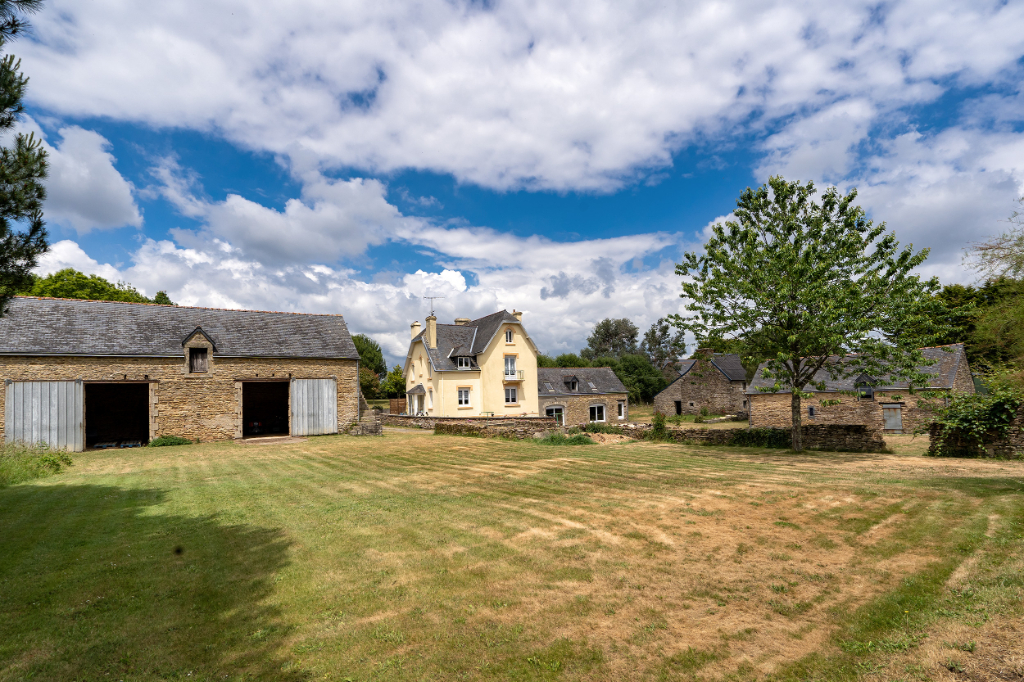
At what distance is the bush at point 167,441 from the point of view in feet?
70.4

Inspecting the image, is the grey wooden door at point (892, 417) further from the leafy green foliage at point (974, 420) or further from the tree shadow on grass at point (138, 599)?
the tree shadow on grass at point (138, 599)

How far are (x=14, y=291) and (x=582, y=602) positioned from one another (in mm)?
8494

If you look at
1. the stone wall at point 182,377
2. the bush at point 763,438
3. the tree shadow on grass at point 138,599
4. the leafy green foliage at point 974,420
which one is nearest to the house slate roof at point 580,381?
the stone wall at point 182,377

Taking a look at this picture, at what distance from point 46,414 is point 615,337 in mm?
82777

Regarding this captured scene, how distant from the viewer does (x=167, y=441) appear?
21641mm

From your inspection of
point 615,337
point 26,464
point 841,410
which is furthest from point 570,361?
point 26,464

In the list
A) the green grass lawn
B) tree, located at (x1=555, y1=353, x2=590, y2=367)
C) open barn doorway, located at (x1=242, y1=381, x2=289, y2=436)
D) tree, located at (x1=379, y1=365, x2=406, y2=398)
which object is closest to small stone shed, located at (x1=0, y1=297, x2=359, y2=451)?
open barn doorway, located at (x1=242, y1=381, x2=289, y2=436)

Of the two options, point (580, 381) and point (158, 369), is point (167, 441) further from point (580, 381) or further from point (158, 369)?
point (580, 381)

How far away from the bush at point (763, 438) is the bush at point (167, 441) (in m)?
24.2

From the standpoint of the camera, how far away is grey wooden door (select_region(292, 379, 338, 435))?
82.1 ft

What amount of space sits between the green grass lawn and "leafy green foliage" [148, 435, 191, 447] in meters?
11.6

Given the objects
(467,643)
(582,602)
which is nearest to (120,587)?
(467,643)

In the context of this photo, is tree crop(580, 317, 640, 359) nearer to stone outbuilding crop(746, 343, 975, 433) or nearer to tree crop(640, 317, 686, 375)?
tree crop(640, 317, 686, 375)

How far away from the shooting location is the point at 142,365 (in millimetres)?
22094
